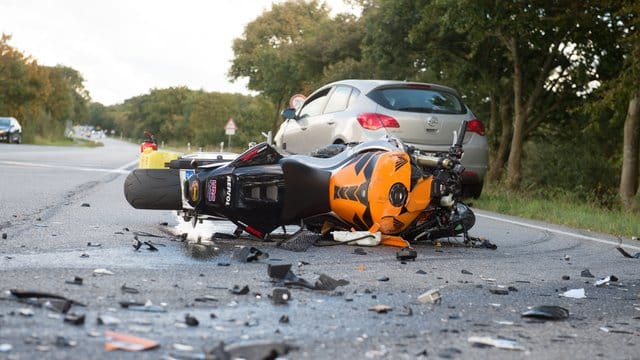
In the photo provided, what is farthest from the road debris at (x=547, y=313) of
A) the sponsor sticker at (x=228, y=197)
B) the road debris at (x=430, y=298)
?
the sponsor sticker at (x=228, y=197)

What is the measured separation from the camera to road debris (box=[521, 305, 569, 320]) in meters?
3.93

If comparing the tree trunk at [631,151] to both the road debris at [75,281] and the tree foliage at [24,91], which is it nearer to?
the road debris at [75,281]

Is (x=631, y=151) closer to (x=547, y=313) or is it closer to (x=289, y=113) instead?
(x=289, y=113)

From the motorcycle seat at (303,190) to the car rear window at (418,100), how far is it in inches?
186

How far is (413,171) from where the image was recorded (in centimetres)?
637

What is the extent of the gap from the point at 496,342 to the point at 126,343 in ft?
4.79

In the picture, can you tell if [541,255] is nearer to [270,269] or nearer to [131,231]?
[270,269]

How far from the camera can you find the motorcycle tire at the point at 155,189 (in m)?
6.73

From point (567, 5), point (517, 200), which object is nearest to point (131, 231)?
point (517, 200)

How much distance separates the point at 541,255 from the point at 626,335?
3038 millimetres

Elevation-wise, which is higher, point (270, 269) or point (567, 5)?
point (567, 5)

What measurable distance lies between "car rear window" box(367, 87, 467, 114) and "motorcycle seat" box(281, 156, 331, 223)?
473cm

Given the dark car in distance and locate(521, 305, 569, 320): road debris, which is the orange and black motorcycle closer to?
locate(521, 305, 569, 320): road debris

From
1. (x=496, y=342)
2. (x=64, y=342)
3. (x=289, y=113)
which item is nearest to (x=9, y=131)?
(x=289, y=113)
